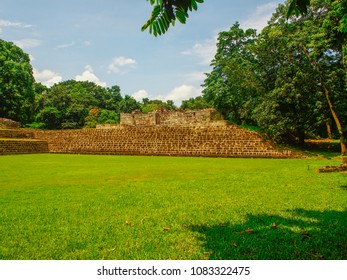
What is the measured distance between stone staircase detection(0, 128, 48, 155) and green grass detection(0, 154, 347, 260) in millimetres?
12427

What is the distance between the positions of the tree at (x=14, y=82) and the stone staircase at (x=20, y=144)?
6.55 metres

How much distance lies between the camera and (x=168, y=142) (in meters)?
15.6

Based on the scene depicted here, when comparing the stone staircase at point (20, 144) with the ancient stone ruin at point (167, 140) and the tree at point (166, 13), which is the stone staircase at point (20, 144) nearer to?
the ancient stone ruin at point (167, 140)

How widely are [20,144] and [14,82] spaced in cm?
1128

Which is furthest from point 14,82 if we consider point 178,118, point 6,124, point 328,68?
point 328,68

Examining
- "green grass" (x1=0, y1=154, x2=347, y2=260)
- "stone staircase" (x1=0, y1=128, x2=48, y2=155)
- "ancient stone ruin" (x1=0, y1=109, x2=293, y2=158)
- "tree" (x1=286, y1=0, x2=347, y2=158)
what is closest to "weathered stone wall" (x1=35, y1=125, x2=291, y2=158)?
"ancient stone ruin" (x1=0, y1=109, x2=293, y2=158)

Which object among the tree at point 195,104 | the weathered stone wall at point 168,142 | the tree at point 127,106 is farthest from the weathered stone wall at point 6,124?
the tree at point 195,104

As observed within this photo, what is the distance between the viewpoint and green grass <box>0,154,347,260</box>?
231cm

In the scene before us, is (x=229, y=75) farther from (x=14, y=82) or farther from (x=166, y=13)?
(x=166, y=13)

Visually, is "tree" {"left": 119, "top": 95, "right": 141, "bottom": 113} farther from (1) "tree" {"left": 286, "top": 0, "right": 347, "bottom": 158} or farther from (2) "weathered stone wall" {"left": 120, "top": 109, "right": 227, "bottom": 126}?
(1) "tree" {"left": 286, "top": 0, "right": 347, "bottom": 158}

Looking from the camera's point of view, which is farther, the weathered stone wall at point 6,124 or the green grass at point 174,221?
the weathered stone wall at point 6,124

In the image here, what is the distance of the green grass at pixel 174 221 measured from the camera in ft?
7.57

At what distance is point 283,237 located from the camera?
2.62m
